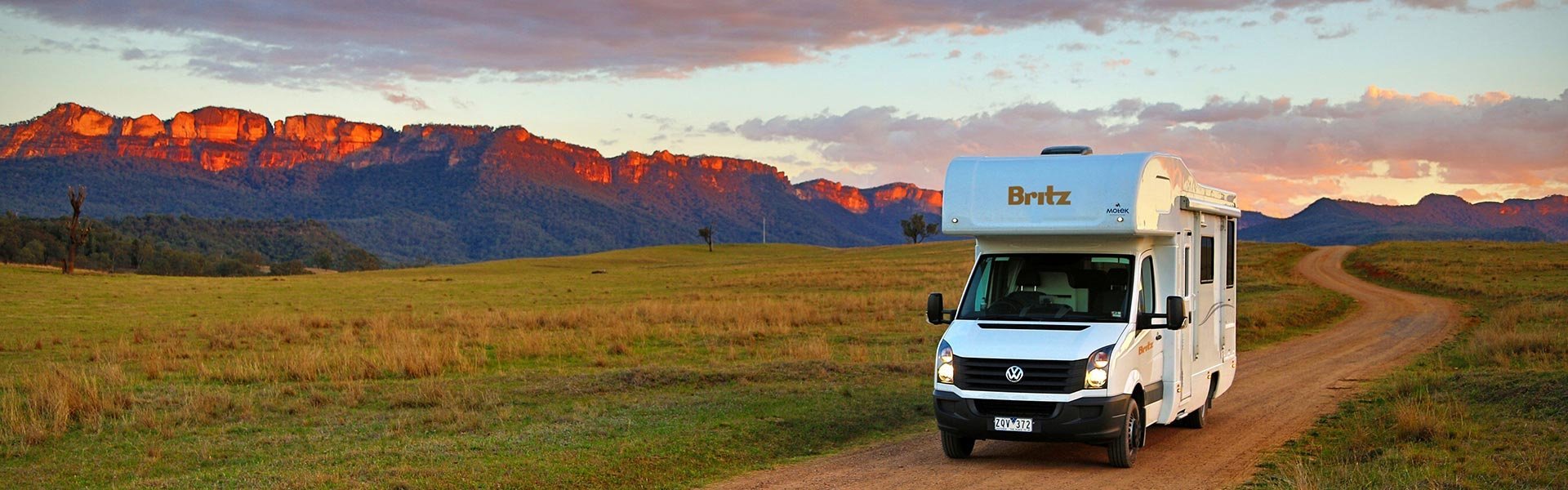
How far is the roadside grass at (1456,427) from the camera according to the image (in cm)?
1047

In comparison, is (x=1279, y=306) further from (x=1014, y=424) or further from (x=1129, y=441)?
(x=1014, y=424)

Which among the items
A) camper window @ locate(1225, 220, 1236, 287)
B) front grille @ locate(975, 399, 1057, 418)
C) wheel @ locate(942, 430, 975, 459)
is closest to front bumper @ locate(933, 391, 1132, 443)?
front grille @ locate(975, 399, 1057, 418)

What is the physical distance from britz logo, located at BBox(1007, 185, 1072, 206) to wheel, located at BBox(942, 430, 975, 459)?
7.96 feet

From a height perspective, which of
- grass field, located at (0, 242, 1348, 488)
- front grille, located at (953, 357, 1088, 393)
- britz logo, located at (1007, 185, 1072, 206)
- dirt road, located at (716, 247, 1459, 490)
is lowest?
dirt road, located at (716, 247, 1459, 490)

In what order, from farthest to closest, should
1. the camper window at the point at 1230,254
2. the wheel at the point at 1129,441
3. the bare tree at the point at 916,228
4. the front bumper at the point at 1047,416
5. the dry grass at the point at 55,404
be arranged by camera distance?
the bare tree at the point at 916,228 → the camper window at the point at 1230,254 → the dry grass at the point at 55,404 → the wheel at the point at 1129,441 → the front bumper at the point at 1047,416

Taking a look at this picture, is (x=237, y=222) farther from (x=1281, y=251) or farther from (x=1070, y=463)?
(x=1070, y=463)

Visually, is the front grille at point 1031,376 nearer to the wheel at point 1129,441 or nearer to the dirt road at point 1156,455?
the wheel at point 1129,441

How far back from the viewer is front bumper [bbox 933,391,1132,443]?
1094 centimetres

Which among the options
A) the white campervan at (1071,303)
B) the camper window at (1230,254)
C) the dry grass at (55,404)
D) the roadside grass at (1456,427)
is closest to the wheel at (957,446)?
the white campervan at (1071,303)

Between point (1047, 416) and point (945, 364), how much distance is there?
107 centimetres

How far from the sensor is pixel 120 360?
2298 centimetres

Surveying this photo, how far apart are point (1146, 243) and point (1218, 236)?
9.92 feet

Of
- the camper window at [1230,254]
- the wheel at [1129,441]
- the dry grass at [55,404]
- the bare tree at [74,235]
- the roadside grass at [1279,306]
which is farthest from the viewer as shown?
the bare tree at [74,235]

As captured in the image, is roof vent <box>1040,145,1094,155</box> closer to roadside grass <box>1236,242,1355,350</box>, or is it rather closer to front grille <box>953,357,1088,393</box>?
front grille <box>953,357,1088,393</box>
